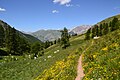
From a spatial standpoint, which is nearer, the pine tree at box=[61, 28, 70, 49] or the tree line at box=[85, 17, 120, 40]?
the pine tree at box=[61, 28, 70, 49]

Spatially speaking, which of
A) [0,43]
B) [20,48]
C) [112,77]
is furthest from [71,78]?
[0,43]

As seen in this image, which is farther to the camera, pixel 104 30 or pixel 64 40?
pixel 104 30

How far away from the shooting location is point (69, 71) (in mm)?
24797

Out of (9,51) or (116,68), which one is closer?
(116,68)

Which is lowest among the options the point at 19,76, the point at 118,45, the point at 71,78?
the point at 19,76

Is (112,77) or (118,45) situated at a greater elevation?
(118,45)

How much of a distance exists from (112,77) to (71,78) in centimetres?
681

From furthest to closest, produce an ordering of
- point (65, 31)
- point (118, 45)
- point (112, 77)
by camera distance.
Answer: point (65, 31), point (118, 45), point (112, 77)

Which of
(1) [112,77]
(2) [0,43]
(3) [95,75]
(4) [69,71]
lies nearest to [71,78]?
(4) [69,71]

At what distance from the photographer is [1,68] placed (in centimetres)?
6119

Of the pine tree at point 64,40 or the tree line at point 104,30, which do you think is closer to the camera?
the pine tree at point 64,40

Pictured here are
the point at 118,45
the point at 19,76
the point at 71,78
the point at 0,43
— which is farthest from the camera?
the point at 0,43

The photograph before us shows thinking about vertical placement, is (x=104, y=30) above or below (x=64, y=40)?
A: above

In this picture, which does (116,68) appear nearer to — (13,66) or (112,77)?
(112,77)
